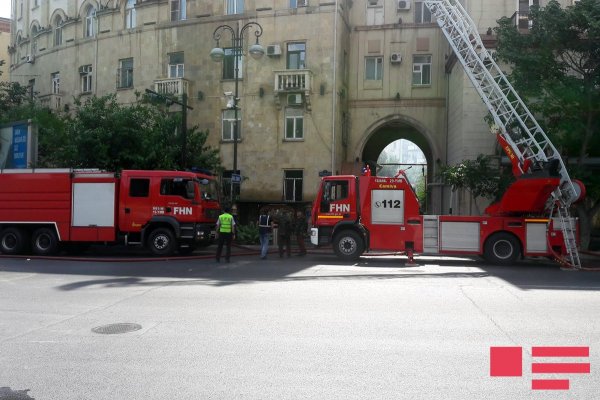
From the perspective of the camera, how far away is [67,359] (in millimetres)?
5934

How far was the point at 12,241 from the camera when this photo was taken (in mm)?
18750

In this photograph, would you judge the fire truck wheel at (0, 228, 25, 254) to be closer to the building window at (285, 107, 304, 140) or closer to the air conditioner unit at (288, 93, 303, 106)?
the building window at (285, 107, 304, 140)

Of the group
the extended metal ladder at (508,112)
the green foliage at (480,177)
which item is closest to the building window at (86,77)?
the extended metal ladder at (508,112)

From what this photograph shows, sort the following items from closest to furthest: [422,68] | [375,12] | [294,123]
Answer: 1. [294,123]
2. [422,68]
3. [375,12]

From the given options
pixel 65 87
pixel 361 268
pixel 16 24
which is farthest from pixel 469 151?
pixel 16 24

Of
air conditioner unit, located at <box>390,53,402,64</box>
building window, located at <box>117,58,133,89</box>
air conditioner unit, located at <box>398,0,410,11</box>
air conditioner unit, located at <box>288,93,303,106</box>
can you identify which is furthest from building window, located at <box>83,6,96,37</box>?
air conditioner unit, located at <box>398,0,410,11</box>

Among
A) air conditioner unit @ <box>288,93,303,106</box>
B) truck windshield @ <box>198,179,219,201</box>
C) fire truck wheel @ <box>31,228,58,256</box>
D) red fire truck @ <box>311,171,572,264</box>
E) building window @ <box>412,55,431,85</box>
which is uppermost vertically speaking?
building window @ <box>412,55,431,85</box>

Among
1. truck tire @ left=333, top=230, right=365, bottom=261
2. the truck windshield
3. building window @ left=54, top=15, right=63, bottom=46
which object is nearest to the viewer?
truck tire @ left=333, top=230, right=365, bottom=261

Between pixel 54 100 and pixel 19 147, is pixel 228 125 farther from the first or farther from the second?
pixel 54 100

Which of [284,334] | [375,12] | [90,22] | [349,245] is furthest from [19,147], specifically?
[284,334]

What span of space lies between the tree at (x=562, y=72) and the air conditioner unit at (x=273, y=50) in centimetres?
1244

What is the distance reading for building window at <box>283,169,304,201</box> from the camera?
94.4 ft

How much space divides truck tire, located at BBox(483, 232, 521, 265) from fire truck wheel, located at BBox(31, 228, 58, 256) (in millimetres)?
14170

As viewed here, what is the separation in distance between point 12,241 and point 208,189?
7.09 metres
